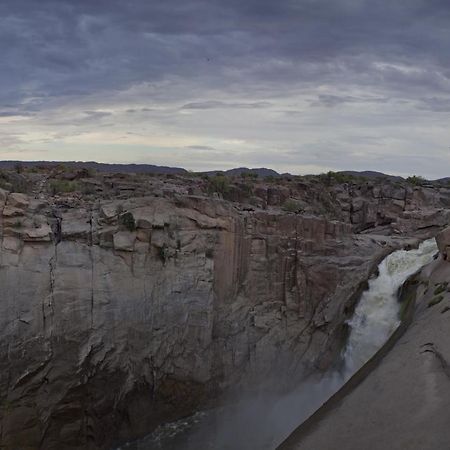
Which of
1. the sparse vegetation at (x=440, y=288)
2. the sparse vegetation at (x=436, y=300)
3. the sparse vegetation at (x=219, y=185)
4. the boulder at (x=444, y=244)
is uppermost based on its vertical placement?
the sparse vegetation at (x=219, y=185)

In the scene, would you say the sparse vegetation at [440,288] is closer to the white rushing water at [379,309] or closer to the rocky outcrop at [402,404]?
the rocky outcrop at [402,404]

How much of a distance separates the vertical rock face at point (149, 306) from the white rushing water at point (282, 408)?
2.14 feet

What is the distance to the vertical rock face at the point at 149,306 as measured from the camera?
18359 millimetres

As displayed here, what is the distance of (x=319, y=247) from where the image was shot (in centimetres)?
2391

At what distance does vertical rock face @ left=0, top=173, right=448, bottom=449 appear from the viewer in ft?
60.2

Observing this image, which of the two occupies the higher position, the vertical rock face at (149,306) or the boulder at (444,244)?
the boulder at (444,244)

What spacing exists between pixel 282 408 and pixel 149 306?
238 inches

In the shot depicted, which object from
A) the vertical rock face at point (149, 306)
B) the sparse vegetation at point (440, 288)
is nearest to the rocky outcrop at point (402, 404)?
the sparse vegetation at point (440, 288)

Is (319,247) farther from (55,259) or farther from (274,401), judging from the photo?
(55,259)

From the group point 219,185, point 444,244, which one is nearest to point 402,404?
point 444,244

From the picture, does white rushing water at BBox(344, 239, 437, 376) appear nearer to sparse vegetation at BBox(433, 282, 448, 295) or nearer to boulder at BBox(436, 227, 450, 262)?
boulder at BBox(436, 227, 450, 262)

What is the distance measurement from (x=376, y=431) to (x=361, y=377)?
4361mm

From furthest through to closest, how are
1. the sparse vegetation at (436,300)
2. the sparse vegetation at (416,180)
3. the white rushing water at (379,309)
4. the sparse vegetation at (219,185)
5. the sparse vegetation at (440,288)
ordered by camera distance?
the sparse vegetation at (416,180), the sparse vegetation at (219,185), the white rushing water at (379,309), the sparse vegetation at (440,288), the sparse vegetation at (436,300)

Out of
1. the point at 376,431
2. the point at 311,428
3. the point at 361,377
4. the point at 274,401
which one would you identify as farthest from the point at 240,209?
the point at 376,431
